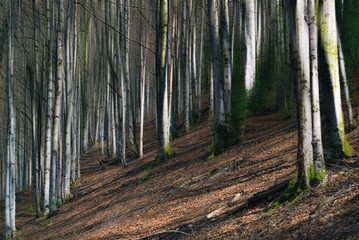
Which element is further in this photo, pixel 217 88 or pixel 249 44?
pixel 249 44

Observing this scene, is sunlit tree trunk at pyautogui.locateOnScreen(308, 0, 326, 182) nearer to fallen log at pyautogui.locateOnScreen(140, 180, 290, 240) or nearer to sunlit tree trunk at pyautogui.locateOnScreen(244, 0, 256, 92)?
fallen log at pyautogui.locateOnScreen(140, 180, 290, 240)

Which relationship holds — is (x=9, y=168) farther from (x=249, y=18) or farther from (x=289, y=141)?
(x=249, y=18)

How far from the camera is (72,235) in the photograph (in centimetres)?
816

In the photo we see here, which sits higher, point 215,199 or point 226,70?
point 226,70

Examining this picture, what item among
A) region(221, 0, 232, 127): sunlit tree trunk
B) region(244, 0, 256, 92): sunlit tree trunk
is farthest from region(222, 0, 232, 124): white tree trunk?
region(244, 0, 256, 92): sunlit tree trunk

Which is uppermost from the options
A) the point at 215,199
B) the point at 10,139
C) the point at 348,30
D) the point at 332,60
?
the point at 348,30

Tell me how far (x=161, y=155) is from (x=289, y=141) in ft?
15.7

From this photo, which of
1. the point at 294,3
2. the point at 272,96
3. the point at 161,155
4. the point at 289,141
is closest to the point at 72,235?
the point at 161,155

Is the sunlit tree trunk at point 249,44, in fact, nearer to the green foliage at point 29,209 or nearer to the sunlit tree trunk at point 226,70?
the sunlit tree trunk at point 226,70

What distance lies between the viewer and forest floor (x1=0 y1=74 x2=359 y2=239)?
418cm

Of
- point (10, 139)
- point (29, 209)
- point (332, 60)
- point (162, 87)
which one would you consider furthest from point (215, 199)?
point (29, 209)

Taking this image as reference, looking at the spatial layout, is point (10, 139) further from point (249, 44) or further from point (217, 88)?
point (249, 44)

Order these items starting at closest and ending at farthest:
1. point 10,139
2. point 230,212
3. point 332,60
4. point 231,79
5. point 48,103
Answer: point 230,212, point 332,60, point 10,139, point 231,79, point 48,103

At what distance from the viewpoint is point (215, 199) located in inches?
257
